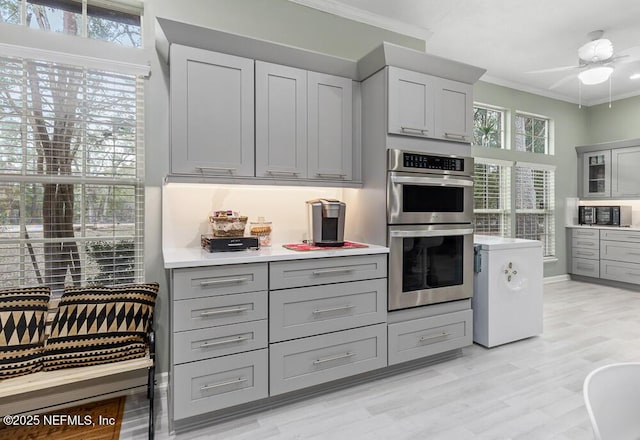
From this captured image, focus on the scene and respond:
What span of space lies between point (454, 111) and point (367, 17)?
4.07 ft

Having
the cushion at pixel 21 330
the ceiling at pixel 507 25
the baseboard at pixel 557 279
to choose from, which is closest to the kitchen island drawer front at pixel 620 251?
the baseboard at pixel 557 279

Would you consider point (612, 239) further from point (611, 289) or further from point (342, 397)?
point (342, 397)

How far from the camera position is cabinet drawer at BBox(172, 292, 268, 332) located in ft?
6.26

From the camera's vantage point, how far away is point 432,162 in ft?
8.89

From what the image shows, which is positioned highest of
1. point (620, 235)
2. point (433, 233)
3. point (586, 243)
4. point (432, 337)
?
point (433, 233)

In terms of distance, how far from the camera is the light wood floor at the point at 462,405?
1.98m

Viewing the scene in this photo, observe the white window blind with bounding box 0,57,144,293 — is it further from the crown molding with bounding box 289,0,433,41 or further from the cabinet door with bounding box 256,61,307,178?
the crown molding with bounding box 289,0,433,41

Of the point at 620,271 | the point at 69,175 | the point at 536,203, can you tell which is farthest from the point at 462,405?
→ the point at 620,271

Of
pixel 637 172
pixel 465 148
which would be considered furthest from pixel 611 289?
pixel 465 148

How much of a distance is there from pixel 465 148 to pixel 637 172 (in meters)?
4.25

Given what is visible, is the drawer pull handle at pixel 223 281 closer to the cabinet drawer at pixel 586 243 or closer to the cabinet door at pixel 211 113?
the cabinet door at pixel 211 113

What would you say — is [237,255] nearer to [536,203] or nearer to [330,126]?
[330,126]

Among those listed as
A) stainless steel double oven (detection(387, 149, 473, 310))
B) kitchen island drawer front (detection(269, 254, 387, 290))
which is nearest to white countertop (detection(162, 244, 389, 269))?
kitchen island drawer front (detection(269, 254, 387, 290))

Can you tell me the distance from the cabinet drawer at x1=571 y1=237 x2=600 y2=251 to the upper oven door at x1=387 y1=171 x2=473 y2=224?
4163mm
